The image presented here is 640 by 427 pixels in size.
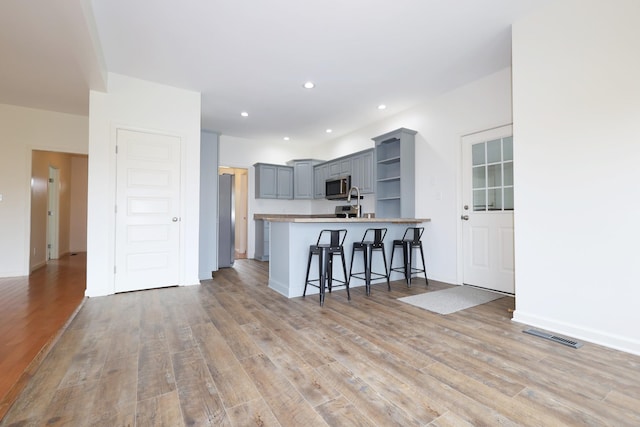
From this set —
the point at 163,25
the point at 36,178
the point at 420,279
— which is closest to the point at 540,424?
the point at 420,279

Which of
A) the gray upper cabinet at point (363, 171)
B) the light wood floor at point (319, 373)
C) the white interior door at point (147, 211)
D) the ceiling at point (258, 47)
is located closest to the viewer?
the light wood floor at point (319, 373)

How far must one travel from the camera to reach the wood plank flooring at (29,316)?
1.81 m

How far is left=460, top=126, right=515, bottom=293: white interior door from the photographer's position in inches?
144

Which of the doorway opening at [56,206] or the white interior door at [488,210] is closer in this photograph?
the white interior door at [488,210]

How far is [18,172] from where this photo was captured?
4.67 metres

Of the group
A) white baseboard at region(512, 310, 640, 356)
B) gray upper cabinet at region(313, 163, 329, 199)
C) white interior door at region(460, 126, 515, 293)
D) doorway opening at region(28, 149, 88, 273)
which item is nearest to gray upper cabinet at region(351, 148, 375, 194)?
gray upper cabinet at region(313, 163, 329, 199)

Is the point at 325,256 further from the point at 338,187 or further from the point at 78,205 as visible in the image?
the point at 78,205

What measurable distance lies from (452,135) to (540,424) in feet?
12.0

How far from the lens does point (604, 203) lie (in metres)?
2.22

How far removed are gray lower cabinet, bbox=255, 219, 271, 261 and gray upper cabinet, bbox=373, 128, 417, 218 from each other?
257cm

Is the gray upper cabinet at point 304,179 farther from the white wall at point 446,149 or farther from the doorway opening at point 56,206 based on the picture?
the doorway opening at point 56,206

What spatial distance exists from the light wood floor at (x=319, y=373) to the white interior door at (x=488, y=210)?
108 cm

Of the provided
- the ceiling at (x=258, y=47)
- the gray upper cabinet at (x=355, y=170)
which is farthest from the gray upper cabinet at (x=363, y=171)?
the ceiling at (x=258, y=47)

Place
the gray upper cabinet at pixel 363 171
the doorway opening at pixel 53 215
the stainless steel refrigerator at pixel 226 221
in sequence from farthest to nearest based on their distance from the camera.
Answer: the doorway opening at pixel 53 215, the stainless steel refrigerator at pixel 226 221, the gray upper cabinet at pixel 363 171
